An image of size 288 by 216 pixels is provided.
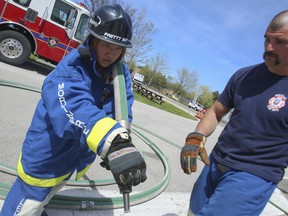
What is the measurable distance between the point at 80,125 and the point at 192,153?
3.80 feet

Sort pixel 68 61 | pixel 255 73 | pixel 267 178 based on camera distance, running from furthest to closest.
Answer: pixel 255 73 → pixel 267 178 → pixel 68 61

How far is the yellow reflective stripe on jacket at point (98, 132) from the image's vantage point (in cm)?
153

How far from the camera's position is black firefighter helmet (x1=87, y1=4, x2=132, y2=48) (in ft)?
6.16

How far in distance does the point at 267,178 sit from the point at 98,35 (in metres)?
1.60

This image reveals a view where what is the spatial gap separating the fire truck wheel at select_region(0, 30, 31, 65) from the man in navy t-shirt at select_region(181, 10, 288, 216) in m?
8.72

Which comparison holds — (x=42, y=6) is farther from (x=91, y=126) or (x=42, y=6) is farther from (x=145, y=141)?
(x=91, y=126)

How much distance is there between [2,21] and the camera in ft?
31.3

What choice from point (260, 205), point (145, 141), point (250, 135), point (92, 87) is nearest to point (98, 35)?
point (92, 87)

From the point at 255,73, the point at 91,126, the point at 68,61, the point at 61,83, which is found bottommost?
the point at 91,126

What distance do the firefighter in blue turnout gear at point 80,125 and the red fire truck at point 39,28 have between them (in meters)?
7.54

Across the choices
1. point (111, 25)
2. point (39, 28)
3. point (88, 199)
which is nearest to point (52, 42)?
point (39, 28)

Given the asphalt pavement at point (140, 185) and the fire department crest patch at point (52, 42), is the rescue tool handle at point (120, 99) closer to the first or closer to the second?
the asphalt pavement at point (140, 185)

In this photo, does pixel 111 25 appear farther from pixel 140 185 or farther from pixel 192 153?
pixel 140 185

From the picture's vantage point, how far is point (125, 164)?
4.75 feet
